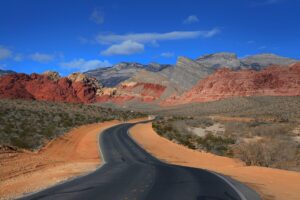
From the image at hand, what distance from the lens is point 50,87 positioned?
6609 inches

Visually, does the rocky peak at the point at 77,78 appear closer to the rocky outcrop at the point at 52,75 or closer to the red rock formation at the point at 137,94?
the rocky outcrop at the point at 52,75

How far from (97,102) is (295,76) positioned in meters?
81.5

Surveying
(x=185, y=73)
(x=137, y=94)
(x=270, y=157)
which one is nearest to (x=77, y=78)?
(x=137, y=94)

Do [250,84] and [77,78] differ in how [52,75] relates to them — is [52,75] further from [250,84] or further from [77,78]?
[250,84]

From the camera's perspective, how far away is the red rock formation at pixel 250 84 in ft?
367

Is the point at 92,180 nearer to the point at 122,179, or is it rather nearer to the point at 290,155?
the point at 122,179

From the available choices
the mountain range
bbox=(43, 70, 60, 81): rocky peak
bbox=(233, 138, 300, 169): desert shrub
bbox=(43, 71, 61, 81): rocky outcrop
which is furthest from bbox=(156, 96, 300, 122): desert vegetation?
bbox=(43, 71, 61, 81): rocky outcrop

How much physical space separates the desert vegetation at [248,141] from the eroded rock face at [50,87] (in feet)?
367

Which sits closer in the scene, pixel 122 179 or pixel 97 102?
pixel 122 179

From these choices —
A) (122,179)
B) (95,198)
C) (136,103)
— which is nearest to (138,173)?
(122,179)

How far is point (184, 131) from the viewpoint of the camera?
2153 inches

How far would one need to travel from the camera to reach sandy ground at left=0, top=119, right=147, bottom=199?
15.9 m

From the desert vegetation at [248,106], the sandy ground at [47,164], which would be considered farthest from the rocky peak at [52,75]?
the sandy ground at [47,164]

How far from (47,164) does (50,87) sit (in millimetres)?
147184
